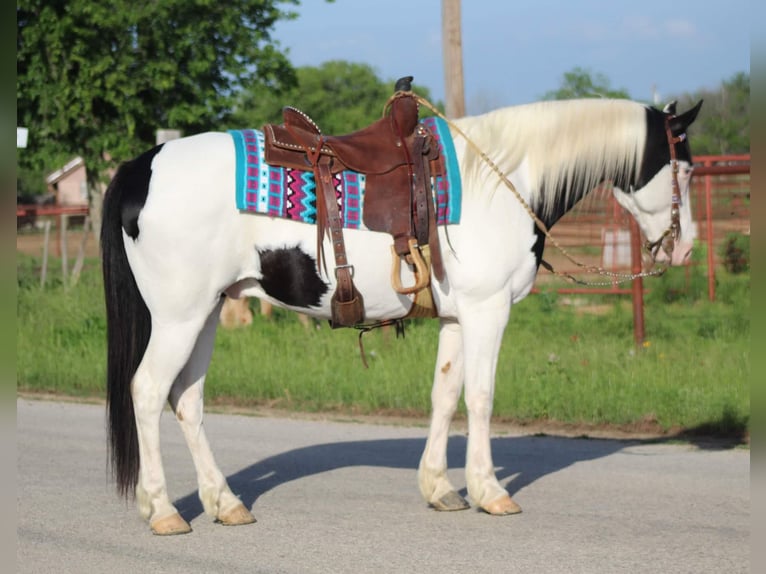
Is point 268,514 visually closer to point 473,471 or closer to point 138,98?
point 473,471

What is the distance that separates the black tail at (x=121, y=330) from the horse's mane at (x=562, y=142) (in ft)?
6.15

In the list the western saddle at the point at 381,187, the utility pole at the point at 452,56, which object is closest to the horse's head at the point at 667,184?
the western saddle at the point at 381,187

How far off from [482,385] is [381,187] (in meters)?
1.19

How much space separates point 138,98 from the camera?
Answer: 25.2m

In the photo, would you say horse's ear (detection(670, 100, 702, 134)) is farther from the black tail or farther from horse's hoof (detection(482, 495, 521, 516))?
the black tail

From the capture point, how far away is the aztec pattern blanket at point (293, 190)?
5.75 metres

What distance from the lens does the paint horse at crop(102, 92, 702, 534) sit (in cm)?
576

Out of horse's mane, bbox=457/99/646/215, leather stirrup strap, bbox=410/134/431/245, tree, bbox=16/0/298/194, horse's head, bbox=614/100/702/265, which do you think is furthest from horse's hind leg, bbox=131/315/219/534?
Answer: tree, bbox=16/0/298/194

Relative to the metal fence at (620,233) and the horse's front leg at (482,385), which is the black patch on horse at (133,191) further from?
the metal fence at (620,233)

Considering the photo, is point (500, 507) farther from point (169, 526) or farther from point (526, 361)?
point (526, 361)

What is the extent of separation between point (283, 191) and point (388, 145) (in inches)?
25.5

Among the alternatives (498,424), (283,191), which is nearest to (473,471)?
(283,191)

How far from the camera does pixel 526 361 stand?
10734 mm

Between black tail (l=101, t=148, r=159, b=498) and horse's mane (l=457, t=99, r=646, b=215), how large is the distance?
187cm
